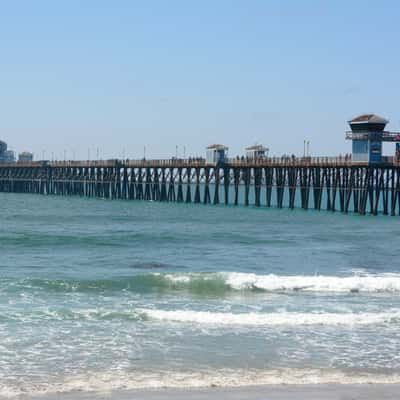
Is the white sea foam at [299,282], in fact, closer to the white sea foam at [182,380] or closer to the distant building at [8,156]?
the white sea foam at [182,380]

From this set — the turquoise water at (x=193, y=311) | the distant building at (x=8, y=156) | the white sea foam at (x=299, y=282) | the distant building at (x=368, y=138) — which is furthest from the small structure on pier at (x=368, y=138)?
the distant building at (x=8, y=156)

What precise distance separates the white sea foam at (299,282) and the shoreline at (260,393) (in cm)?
1039

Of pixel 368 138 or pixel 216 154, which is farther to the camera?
pixel 216 154

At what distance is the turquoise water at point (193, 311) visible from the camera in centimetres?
1339

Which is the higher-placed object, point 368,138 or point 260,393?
point 368,138

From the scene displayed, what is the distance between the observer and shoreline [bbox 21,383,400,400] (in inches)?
459

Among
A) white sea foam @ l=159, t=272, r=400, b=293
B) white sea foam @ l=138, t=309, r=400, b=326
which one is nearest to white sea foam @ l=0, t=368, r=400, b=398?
white sea foam @ l=138, t=309, r=400, b=326

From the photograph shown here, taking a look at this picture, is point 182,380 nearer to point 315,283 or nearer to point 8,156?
point 315,283

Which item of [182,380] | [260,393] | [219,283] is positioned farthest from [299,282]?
[260,393]

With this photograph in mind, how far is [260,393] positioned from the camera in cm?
1193

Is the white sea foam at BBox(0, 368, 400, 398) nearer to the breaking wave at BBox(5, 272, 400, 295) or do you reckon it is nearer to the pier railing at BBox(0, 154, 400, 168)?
the breaking wave at BBox(5, 272, 400, 295)

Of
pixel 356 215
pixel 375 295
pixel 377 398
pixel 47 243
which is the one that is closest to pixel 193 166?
pixel 356 215

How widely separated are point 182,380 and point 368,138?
45613 millimetres

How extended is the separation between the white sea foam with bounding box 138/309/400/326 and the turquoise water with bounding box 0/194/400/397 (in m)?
0.03
